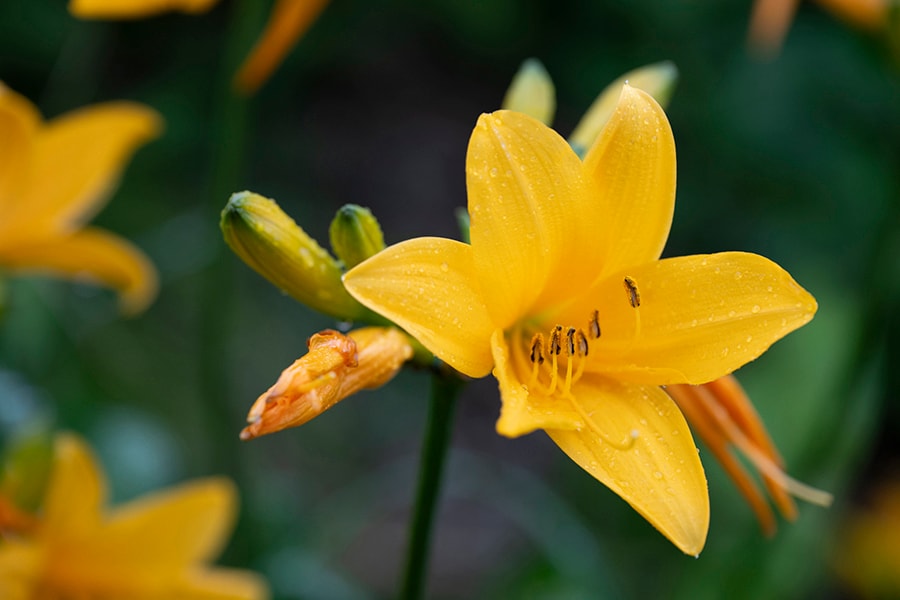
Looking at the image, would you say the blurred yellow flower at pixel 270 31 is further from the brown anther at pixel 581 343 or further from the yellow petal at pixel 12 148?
the brown anther at pixel 581 343

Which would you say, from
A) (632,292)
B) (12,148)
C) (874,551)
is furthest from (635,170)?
(874,551)

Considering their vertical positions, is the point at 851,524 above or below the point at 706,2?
below

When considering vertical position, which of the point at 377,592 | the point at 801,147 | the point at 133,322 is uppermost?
the point at 801,147

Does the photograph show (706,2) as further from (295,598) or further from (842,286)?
(295,598)

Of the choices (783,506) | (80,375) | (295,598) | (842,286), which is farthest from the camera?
(842,286)

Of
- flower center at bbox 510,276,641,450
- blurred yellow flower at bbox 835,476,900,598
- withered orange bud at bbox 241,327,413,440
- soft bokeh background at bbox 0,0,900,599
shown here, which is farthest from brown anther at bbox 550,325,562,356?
blurred yellow flower at bbox 835,476,900,598

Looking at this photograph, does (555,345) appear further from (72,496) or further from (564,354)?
(72,496)

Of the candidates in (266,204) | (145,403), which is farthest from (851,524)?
(266,204)
